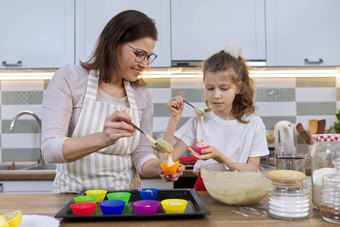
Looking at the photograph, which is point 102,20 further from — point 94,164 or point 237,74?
point 94,164

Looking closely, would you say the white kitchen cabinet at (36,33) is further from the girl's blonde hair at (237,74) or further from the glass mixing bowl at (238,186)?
the glass mixing bowl at (238,186)

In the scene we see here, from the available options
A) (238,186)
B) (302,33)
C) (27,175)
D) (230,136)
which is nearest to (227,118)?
(230,136)

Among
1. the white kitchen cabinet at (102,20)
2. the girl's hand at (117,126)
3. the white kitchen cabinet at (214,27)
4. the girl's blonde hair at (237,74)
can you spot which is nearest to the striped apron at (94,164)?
the girl's hand at (117,126)

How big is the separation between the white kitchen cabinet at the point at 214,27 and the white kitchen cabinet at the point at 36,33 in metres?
0.76

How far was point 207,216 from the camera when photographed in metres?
1.02

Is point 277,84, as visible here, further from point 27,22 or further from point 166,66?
point 27,22

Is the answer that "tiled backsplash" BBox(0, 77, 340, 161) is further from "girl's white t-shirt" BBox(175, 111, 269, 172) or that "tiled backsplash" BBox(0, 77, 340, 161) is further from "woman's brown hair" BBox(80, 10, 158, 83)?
"woman's brown hair" BBox(80, 10, 158, 83)

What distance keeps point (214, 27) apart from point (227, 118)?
91cm

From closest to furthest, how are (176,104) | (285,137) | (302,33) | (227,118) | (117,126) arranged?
(117,126) → (176,104) → (227,118) → (302,33) → (285,137)

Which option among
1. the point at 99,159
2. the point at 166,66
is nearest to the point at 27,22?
the point at 166,66

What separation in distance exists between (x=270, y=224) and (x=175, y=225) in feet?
0.84

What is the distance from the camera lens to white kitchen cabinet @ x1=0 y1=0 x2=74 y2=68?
246cm

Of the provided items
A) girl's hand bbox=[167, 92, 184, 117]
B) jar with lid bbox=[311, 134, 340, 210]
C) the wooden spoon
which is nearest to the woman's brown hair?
girl's hand bbox=[167, 92, 184, 117]

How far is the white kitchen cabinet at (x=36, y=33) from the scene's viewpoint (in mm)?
2465
